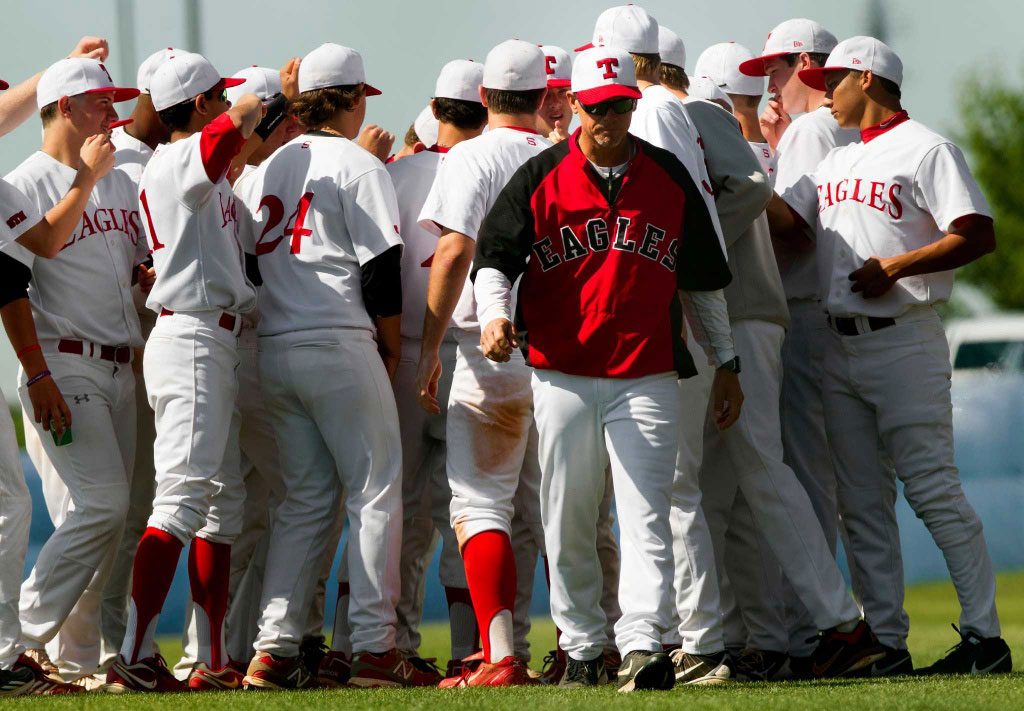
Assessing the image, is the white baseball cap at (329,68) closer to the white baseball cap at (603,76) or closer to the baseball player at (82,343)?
the baseball player at (82,343)

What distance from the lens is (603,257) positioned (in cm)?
537

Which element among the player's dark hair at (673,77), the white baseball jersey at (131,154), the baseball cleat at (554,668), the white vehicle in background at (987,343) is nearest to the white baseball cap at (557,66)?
the player's dark hair at (673,77)

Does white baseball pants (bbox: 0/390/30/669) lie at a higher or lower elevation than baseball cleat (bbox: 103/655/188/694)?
higher

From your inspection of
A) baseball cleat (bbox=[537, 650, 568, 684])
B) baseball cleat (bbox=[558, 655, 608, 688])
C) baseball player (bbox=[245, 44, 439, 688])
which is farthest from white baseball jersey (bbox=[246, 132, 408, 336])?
baseball cleat (bbox=[558, 655, 608, 688])

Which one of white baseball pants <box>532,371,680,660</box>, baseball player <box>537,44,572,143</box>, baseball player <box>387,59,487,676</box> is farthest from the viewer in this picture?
baseball player <box>537,44,572,143</box>

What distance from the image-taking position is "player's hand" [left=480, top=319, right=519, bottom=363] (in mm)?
5141

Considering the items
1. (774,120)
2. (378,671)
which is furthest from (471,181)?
(774,120)

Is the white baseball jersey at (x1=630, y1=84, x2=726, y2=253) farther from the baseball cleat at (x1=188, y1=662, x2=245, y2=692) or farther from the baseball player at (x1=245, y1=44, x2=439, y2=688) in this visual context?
the baseball cleat at (x1=188, y1=662, x2=245, y2=692)

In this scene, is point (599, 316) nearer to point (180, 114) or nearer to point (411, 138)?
point (180, 114)

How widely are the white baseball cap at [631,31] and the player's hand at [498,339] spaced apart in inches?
61.1

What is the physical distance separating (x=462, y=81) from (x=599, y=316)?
1.91 m

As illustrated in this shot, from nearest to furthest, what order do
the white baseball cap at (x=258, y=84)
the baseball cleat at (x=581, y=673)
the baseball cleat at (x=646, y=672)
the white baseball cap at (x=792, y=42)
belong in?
the baseball cleat at (x=646, y=672), the baseball cleat at (x=581, y=673), the white baseball cap at (x=258, y=84), the white baseball cap at (x=792, y=42)

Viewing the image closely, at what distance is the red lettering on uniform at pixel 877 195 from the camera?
629cm

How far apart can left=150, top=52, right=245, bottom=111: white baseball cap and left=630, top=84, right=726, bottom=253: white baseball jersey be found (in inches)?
73.4
